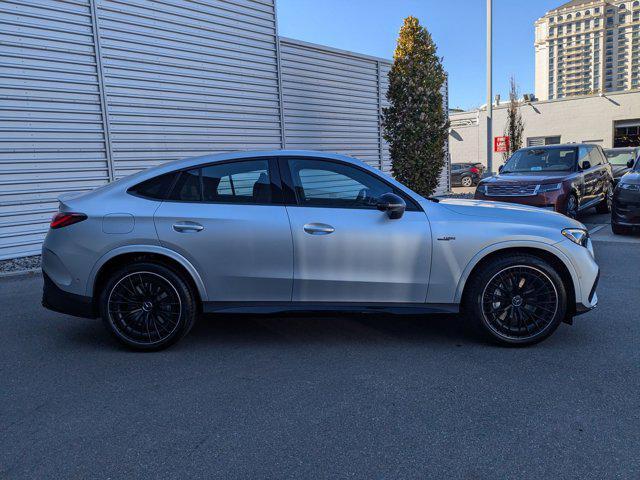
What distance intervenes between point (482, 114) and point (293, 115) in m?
31.3

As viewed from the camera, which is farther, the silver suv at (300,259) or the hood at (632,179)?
the hood at (632,179)

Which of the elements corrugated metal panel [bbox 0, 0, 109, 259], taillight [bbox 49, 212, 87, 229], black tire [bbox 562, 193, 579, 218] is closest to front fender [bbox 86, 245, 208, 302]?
taillight [bbox 49, 212, 87, 229]

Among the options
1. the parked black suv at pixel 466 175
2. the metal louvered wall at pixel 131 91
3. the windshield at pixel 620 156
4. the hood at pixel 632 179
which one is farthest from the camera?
the parked black suv at pixel 466 175

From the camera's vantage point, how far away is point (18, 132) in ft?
27.8

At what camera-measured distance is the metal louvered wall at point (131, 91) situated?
28.0 feet

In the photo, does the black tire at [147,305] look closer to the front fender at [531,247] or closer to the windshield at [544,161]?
the front fender at [531,247]

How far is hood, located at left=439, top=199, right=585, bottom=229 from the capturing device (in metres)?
4.26

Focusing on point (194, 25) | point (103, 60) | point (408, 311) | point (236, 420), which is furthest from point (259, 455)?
point (194, 25)

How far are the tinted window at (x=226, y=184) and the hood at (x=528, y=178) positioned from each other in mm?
7382

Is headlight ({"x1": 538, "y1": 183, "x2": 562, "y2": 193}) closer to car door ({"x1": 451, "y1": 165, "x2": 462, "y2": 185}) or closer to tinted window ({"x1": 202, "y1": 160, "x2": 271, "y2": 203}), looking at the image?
tinted window ({"x1": 202, "y1": 160, "x2": 271, "y2": 203})

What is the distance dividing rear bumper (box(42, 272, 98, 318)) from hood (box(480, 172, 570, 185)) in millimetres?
8512

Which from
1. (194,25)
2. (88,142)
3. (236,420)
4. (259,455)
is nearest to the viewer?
(259,455)

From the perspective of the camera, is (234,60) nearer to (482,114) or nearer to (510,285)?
(510,285)

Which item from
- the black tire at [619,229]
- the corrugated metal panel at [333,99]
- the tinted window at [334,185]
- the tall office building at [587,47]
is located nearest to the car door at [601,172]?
the black tire at [619,229]
